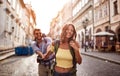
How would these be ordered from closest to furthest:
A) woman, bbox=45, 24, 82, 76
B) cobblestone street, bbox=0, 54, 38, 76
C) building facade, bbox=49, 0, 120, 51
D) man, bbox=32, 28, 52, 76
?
woman, bbox=45, 24, 82, 76
man, bbox=32, 28, 52, 76
cobblestone street, bbox=0, 54, 38, 76
building facade, bbox=49, 0, 120, 51

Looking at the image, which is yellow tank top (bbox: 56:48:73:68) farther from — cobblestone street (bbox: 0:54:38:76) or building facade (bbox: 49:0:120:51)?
building facade (bbox: 49:0:120:51)

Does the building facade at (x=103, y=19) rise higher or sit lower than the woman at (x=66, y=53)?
higher

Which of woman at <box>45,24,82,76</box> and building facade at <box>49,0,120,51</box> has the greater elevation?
building facade at <box>49,0,120,51</box>

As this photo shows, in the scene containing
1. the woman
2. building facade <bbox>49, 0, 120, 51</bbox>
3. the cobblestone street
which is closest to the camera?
the woman

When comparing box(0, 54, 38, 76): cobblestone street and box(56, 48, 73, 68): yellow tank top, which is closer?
box(56, 48, 73, 68): yellow tank top

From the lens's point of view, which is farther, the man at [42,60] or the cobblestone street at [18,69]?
the cobblestone street at [18,69]

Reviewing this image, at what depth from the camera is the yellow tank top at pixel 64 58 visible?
326 cm

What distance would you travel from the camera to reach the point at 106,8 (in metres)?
33.6

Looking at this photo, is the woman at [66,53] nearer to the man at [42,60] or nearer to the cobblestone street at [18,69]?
the man at [42,60]

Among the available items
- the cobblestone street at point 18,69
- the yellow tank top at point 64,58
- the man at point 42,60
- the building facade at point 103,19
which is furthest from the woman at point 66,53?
the building facade at point 103,19

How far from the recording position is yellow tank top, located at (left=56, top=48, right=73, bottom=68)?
326 cm

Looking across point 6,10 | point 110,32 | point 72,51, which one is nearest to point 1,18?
point 6,10

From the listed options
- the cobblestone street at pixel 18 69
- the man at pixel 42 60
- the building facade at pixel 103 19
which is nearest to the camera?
the man at pixel 42 60

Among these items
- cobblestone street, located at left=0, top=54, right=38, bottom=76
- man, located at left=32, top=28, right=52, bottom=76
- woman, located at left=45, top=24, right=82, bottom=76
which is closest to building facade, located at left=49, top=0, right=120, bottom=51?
cobblestone street, located at left=0, top=54, right=38, bottom=76
